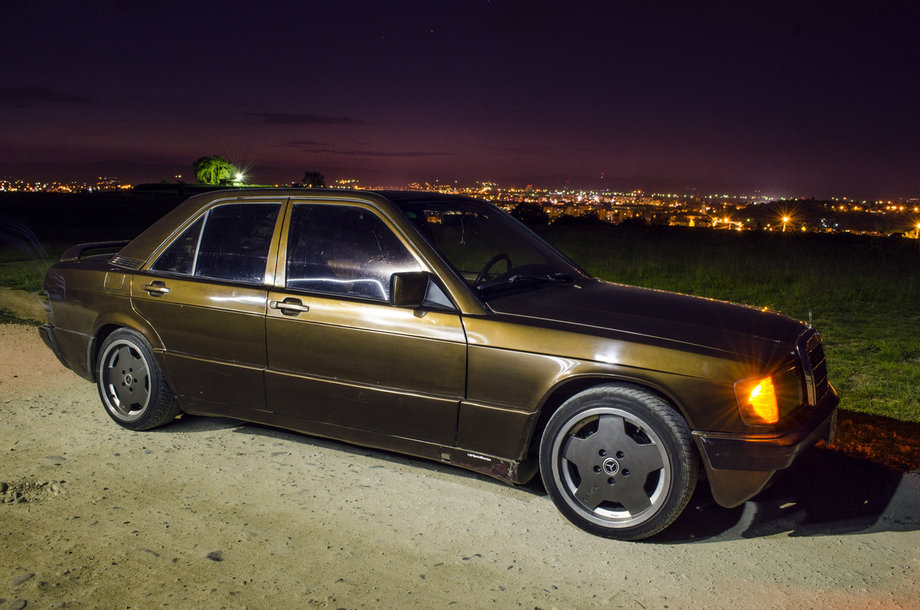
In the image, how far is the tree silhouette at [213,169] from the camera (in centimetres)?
11206

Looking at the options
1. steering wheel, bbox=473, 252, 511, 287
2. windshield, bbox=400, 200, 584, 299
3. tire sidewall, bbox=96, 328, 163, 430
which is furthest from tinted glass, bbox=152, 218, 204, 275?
steering wheel, bbox=473, 252, 511, 287

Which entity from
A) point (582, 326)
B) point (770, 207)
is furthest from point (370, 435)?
point (770, 207)

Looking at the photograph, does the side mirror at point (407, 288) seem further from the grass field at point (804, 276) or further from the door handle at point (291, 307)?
the grass field at point (804, 276)

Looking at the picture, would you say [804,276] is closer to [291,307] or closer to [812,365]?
[812,365]

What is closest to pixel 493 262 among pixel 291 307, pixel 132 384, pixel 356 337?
pixel 356 337

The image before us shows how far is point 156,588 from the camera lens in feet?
9.52

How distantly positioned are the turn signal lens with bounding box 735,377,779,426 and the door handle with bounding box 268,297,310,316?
2.35m

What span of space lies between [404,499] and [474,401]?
69 centimetres

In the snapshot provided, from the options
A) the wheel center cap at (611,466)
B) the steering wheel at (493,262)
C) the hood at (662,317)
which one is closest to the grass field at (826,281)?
the hood at (662,317)

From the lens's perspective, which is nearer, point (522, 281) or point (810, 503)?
point (810, 503)

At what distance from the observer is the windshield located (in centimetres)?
409

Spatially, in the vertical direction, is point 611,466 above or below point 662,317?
below

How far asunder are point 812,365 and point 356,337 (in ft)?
7.93

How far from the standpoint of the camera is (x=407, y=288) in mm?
3547
